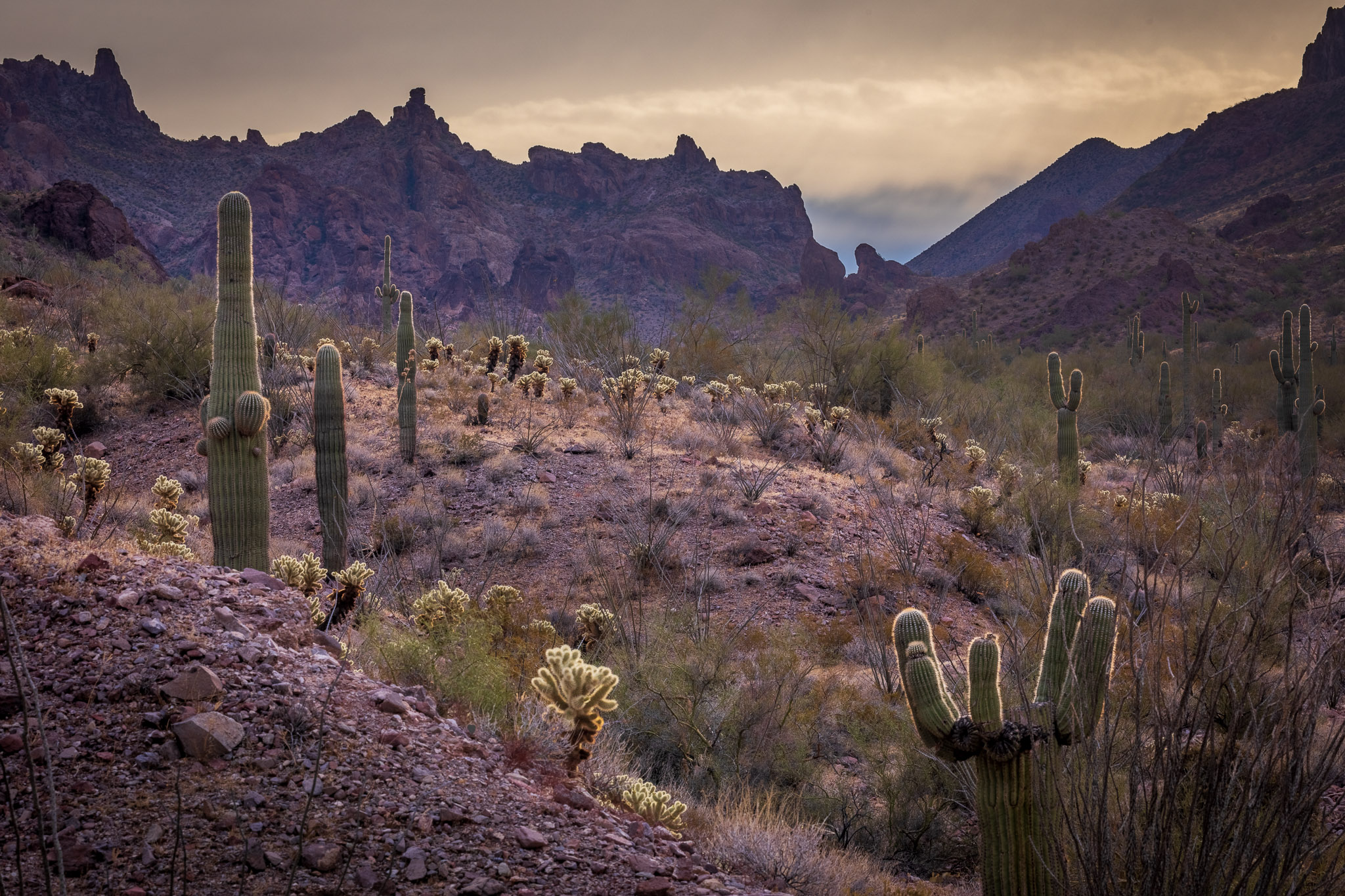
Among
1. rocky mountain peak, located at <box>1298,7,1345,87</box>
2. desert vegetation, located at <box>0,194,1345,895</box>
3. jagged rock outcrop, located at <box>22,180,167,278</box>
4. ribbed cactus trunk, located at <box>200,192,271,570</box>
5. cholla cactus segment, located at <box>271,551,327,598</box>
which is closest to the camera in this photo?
desert vegetation, located at <box>0,194,1345,895</box>

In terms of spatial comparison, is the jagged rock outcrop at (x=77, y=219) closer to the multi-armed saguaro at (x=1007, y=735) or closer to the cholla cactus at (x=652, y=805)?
the cholla cactus at (x=652, y=805)

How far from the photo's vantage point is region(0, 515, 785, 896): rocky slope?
270cm

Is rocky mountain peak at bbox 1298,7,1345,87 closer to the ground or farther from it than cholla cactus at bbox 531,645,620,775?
farther from it

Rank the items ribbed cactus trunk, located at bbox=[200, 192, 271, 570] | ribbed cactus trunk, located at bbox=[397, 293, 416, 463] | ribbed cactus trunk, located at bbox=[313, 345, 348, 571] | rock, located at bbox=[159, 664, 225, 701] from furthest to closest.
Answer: ribbed cactus trunk, located at bbox=[397, 293, 416, 463]
ribbed cactus trunk, located at bbox=[313, 345, 348, 571]
ribbed cactus trunk, located at bbox=[200, 192, 271, 570]
rock, located at bbox=[159, 664, 225, 701]

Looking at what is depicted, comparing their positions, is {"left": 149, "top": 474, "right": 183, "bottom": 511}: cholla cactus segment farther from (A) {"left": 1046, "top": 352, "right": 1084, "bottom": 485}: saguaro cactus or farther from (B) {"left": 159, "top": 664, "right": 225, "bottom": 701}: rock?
(A) {"left": 1046, "top": 352, "right": 1084, "bottom": 485}: saguaro cactus

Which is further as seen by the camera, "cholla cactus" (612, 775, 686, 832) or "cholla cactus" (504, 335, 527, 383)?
"cholla cactus" (504, 335, 527, 383)

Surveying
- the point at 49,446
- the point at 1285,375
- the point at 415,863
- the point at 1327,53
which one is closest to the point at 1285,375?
the point at 1285,375

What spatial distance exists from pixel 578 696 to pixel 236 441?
14.3ft

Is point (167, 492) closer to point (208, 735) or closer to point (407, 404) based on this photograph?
point (208, 735)

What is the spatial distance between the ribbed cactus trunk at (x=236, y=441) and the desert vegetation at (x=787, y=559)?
0.03 metres

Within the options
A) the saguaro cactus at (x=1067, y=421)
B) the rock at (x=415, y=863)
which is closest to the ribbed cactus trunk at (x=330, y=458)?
the rock at (x=415, y=863)

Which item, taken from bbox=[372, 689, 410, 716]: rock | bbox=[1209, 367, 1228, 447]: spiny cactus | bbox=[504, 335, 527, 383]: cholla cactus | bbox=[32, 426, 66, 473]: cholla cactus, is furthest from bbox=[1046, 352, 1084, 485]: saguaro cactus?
bbox=[32, 426, 66, 473]: cholla cactus

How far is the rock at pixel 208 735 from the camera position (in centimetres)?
317

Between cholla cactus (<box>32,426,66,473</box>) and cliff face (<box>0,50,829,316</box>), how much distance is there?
75.4 metres
